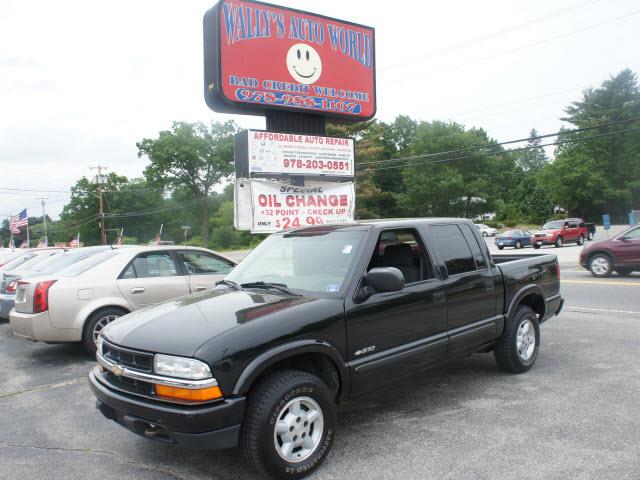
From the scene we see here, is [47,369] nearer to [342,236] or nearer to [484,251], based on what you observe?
[342,236]

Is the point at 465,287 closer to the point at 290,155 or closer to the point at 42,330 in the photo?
the point at 42,330

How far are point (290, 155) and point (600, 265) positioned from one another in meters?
10.1

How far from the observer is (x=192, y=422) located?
298 cm

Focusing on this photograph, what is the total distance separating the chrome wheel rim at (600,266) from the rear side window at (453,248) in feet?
37.5

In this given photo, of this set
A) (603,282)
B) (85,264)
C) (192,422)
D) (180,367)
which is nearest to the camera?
(192,422)

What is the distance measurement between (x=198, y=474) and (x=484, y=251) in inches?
134

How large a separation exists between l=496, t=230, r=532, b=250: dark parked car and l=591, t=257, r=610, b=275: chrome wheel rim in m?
18.7

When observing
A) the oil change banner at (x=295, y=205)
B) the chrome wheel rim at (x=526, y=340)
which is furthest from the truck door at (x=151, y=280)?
the chrome wheel rim at (x=526, y=340)

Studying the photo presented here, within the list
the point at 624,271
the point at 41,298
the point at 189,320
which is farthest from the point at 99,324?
the point at 624,271

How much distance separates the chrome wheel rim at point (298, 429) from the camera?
10.7ft

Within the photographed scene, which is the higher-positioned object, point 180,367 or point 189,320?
point 189,320

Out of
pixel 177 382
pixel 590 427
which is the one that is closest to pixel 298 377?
pixel 177 382

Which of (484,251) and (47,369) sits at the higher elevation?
(484,251)

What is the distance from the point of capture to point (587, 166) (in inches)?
2566
